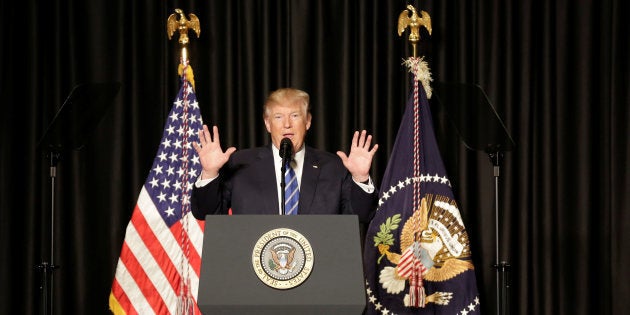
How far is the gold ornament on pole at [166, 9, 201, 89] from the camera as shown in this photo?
455 centimetres

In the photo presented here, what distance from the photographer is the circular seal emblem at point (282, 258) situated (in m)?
2.12

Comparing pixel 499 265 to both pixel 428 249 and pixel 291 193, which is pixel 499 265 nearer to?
pixel 428 249

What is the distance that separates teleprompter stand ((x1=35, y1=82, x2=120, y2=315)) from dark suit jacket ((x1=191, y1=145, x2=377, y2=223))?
1.38 m

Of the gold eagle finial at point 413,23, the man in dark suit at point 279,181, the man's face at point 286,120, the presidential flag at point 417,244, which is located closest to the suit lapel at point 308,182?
the man in dark suit at point 279,181

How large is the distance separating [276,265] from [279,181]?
1.30m

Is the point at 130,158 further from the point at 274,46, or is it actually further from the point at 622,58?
the point at 622,58

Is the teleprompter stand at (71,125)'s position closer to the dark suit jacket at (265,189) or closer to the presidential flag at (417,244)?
the dark suit jacket at (265,189)

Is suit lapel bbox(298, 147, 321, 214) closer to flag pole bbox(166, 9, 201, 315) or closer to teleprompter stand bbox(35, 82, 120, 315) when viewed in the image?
flag pole bbox(166, 9, 201, 315)

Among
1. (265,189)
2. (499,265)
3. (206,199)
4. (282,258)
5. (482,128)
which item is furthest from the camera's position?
(482,128)

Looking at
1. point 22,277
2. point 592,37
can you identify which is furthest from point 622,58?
point 22,277

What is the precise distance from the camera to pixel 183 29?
461cm

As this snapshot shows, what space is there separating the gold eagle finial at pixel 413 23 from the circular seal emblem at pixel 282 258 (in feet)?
8.53

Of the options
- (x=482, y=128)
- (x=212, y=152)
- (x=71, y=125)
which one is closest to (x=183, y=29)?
(x=71, y=125)

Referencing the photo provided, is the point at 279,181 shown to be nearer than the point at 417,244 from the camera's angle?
Yes
